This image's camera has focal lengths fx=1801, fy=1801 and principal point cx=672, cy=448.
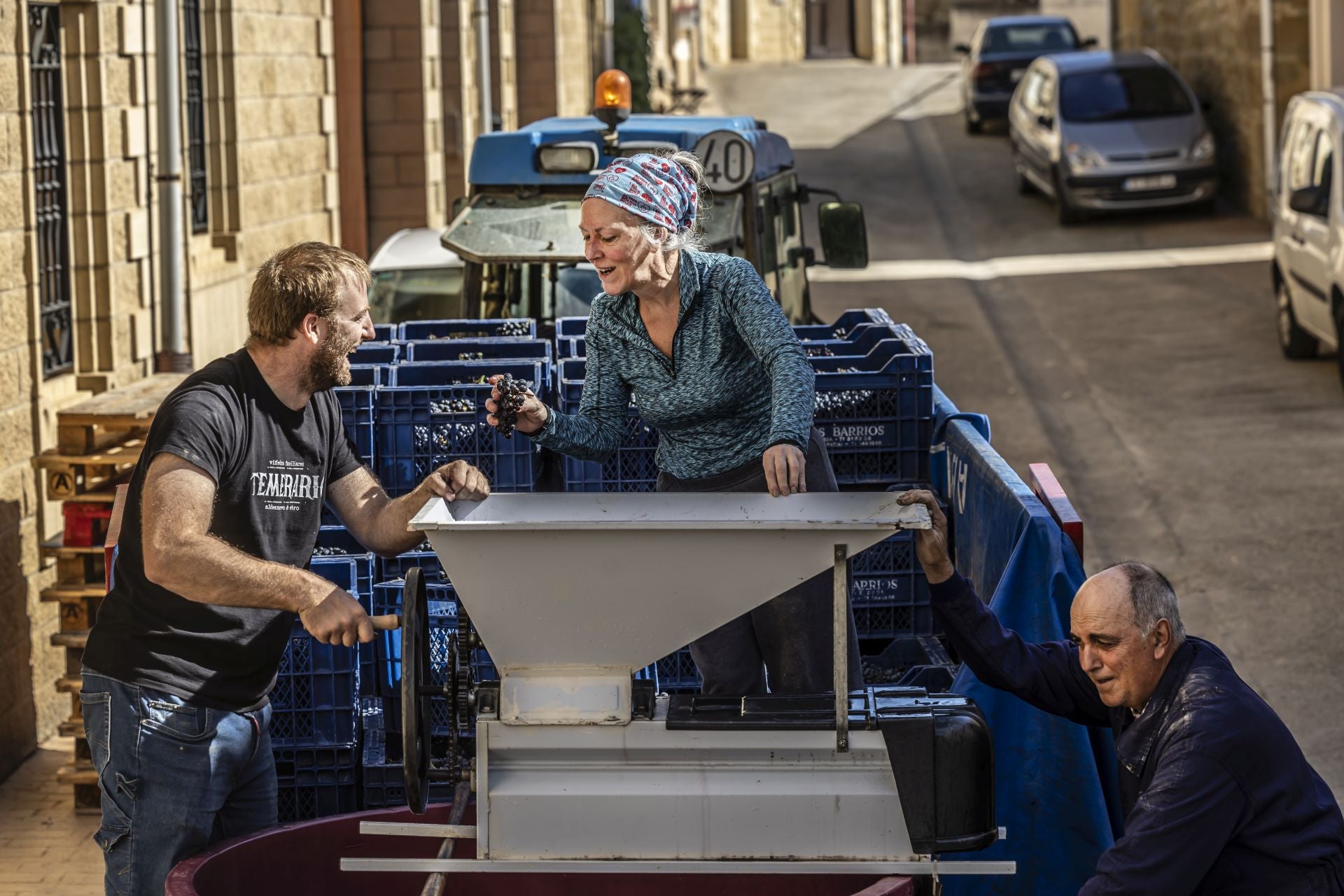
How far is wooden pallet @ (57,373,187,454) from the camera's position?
7.47m

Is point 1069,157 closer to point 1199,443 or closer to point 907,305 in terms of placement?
point 907,305

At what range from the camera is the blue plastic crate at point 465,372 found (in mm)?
6465

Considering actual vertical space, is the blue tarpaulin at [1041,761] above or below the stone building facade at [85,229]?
below

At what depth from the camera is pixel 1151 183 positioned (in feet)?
71.6

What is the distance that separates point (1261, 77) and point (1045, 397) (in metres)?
8.59

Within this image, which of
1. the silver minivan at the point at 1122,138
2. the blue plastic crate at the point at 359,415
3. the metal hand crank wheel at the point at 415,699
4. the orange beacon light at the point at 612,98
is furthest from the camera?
the silver minivan at the point at 1122,138

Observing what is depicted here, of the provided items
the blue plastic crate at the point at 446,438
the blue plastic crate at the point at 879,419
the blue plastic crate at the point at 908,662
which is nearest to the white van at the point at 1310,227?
the blue plastic crate at the point at 879,419

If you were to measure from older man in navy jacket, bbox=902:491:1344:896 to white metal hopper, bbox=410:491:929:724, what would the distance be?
299mm

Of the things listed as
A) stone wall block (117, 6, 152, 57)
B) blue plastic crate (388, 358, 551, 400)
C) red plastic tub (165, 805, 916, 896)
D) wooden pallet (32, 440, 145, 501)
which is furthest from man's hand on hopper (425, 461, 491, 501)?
stone wall block (117, 6, 152, 57)

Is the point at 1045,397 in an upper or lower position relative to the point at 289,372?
lower

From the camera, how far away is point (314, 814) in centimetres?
532

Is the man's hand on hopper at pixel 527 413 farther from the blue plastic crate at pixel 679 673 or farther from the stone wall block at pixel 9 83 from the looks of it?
the stone wall block at pixel 9 83

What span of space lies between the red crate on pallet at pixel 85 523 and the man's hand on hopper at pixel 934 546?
4040mm

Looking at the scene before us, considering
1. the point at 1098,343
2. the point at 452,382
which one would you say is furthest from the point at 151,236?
the point at 1098,343
